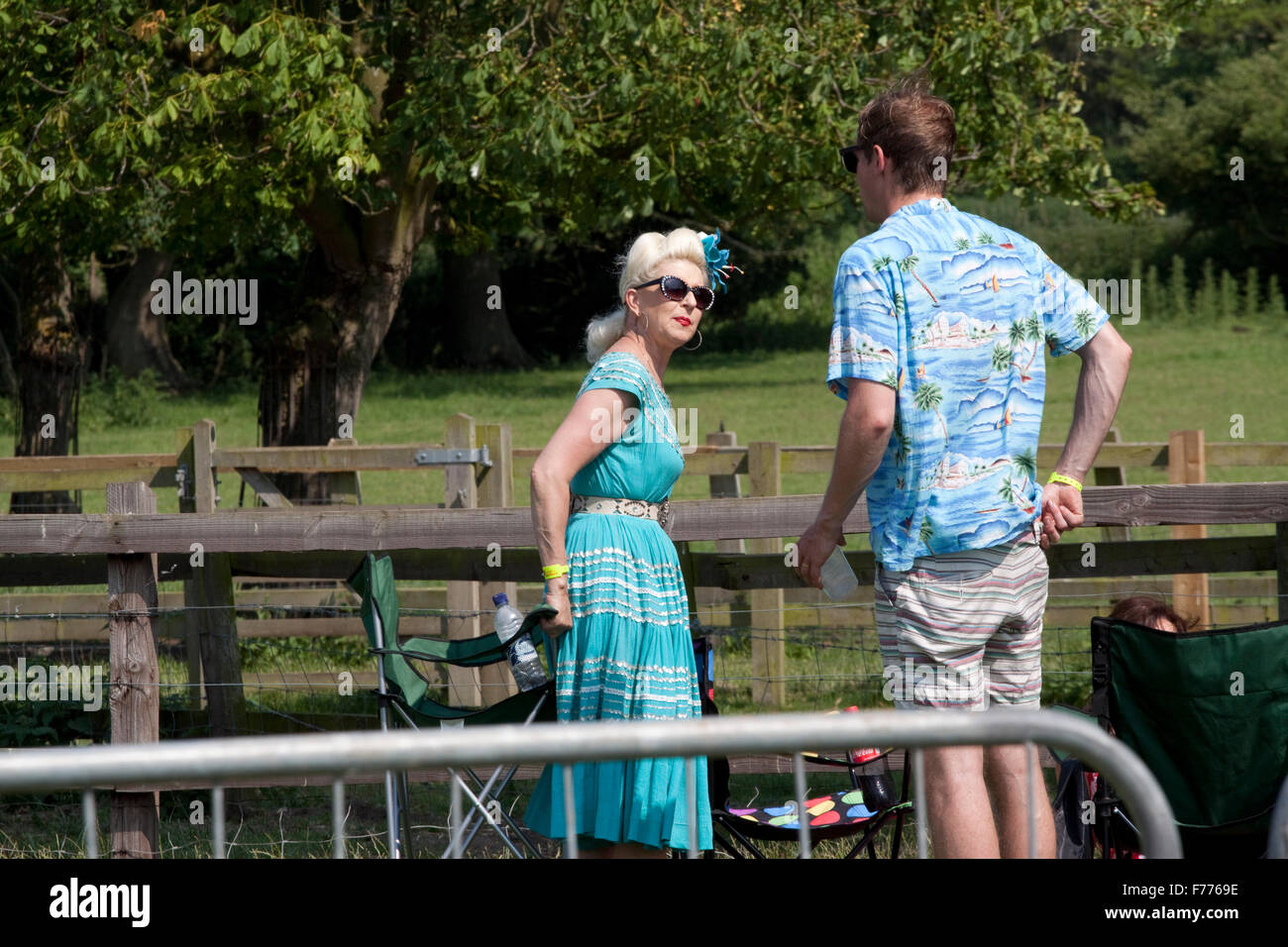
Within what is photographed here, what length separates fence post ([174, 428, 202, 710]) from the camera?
728 cm

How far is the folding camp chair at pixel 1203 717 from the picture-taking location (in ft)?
12.8

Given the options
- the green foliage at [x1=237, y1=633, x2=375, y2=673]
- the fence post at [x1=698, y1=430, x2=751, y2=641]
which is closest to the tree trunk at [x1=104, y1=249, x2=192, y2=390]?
the green foliage at [x1=237, y1=633, x2=375, y2=673]

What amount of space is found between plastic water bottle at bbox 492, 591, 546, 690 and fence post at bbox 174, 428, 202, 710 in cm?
342

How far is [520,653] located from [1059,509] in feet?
4.91

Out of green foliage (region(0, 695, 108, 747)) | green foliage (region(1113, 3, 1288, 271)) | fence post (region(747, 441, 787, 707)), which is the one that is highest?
green foliage (region(1113, 3, 1288, 271))

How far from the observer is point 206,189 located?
9.33 m

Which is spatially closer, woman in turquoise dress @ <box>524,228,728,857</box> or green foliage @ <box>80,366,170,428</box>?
woman in turquoise dress @ <box>524,228,728,857</box>

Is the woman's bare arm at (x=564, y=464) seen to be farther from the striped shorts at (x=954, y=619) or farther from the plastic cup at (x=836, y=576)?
the striped shorts at (x=954, y=619)

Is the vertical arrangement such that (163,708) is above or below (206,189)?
below

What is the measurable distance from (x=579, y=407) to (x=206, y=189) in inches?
253

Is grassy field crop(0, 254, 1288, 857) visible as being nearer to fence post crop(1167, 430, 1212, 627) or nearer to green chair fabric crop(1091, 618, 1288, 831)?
fence post crop(1167, 430, 1212, 627)

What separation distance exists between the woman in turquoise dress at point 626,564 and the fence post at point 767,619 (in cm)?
392

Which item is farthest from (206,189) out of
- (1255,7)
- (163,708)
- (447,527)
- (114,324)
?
(1255,7)

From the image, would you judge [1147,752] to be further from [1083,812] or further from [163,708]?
[163,708]
